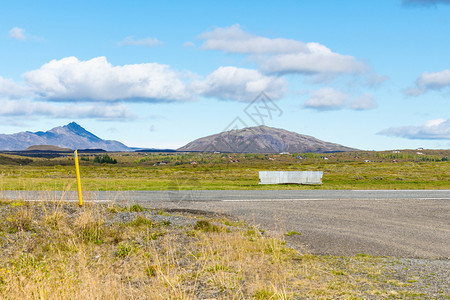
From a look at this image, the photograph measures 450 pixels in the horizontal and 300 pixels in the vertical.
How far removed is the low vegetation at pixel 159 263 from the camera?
590 cm

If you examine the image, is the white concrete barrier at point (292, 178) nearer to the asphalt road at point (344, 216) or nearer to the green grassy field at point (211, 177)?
the green grassy field at point (211, 177)

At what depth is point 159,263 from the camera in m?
7.29

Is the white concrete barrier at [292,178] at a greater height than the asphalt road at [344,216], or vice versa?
the white concrete barrier at [292,178]

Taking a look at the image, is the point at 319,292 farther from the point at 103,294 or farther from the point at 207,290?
the point at 103,294

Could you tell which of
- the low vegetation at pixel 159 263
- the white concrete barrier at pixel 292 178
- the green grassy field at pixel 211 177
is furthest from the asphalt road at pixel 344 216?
the white concrete barrier at pixel 292 178

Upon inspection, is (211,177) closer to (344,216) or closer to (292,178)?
(292,178)

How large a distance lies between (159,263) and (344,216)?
8.23 metres

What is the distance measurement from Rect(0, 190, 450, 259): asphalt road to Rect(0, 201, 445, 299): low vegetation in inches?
38.4

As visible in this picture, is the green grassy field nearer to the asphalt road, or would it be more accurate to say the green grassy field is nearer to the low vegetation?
the asphalt road

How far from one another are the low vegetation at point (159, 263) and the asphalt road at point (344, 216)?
97 cm

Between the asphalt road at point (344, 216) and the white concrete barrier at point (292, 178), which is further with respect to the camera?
the white concrete barrier at point (292, 178)

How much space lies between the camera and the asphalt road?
31.1 ft

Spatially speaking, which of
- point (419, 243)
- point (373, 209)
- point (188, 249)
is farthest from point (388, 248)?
point (373, 209)

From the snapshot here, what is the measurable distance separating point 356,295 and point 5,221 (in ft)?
28.4
